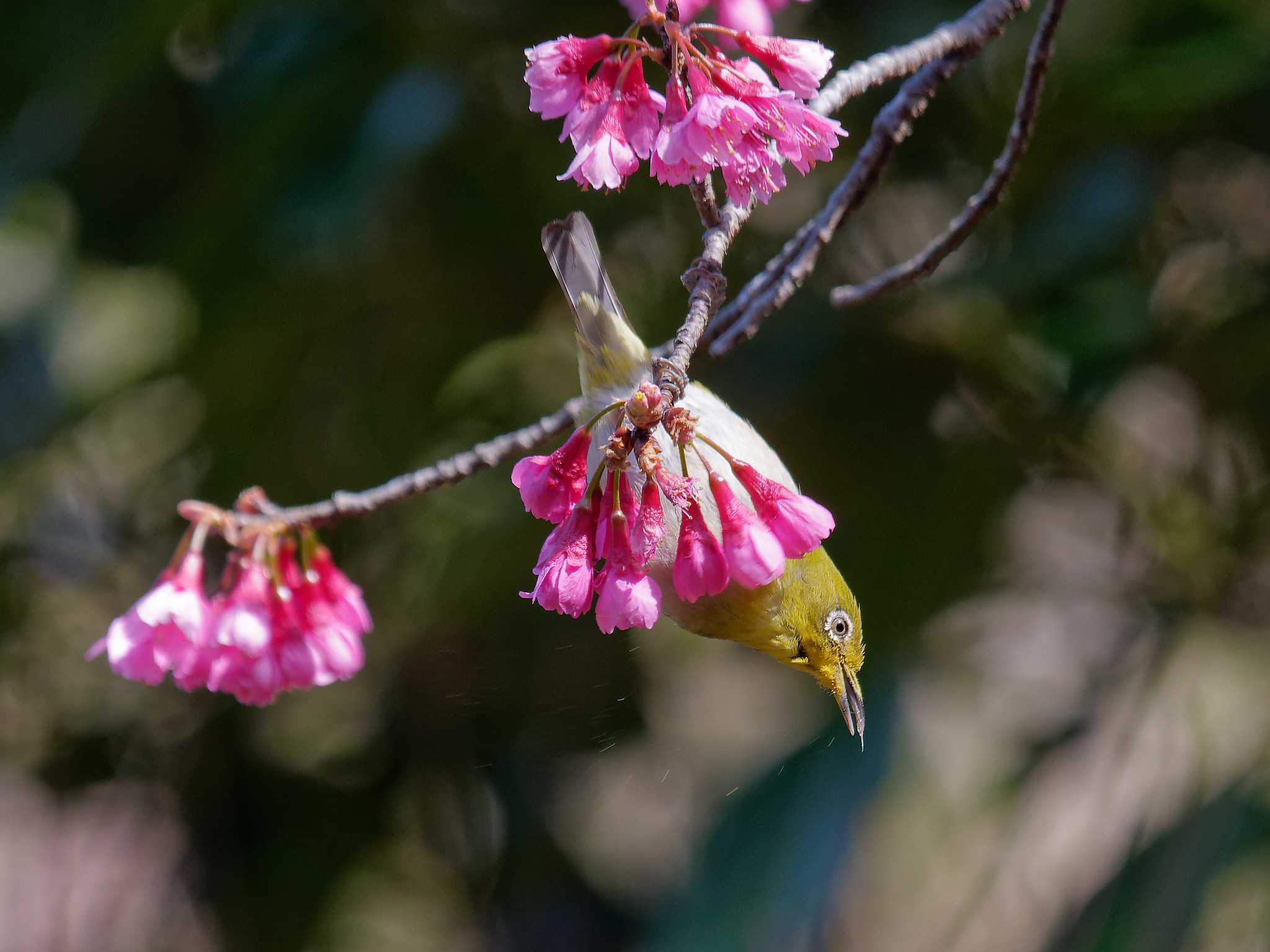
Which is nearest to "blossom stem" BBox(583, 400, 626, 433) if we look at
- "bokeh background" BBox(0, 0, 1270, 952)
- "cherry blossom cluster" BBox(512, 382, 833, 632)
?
"cherry blossom cluster" BBox(512, 382, 833, 632)

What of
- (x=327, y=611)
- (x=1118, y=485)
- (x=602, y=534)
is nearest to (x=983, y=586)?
(x=1118, y=485)

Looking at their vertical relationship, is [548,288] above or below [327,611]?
below

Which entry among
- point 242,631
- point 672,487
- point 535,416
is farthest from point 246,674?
point 535,416

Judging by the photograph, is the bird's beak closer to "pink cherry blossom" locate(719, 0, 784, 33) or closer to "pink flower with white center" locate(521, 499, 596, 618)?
"pink flower with white center" locate(521, 499, 596, 618)

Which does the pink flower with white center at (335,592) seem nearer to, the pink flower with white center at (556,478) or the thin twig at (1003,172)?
the pink flower with white center at (556,478)

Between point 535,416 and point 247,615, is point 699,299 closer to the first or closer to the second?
point 247,615

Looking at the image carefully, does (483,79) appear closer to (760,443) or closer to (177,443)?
(177,443)

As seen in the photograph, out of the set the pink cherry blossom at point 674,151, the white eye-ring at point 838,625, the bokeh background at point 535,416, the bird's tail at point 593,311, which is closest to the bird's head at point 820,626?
the white eye-ring at point 838,625

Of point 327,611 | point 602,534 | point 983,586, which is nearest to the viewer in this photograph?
point 602,534
